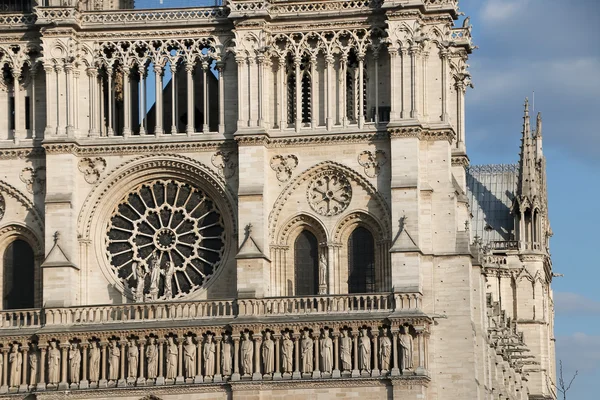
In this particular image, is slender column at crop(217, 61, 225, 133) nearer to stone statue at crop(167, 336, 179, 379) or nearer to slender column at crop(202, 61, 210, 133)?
slender column at crop(202, 61, 210, 133)

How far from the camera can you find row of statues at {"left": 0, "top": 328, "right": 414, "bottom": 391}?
6694 centimetres

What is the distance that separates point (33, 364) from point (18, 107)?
7.87 metres

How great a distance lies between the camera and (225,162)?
69.7 metres

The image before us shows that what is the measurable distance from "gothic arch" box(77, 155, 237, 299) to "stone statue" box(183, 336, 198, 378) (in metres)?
1.91

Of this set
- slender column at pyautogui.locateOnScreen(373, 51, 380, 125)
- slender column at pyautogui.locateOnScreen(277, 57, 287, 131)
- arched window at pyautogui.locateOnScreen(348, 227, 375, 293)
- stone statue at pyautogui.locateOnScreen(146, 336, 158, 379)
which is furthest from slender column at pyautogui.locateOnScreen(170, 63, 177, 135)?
stone statue at pyautogui.locateOnScreen(146, 336, 158, 379)

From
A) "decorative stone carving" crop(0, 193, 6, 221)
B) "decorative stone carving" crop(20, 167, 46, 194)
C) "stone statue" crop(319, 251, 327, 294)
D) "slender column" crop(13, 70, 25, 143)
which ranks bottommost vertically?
"stone statue" crop(319, 251, 327, 294)

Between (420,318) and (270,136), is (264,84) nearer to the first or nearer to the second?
(270,136)

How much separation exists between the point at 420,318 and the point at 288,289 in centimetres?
460

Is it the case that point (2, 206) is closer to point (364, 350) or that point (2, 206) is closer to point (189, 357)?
point (189, 357)

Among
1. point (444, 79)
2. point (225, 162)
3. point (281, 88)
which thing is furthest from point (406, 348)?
point (281, 88)

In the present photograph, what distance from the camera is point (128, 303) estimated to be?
68.7m

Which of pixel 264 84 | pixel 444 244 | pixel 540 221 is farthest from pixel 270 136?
pixel 540 221

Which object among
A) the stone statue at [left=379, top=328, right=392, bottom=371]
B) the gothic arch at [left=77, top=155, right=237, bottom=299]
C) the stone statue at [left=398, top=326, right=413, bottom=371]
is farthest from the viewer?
the gothic arch at [left=77, top=155, right=237, bottom=299]

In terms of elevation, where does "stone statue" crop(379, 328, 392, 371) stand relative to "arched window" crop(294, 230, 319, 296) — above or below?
below
